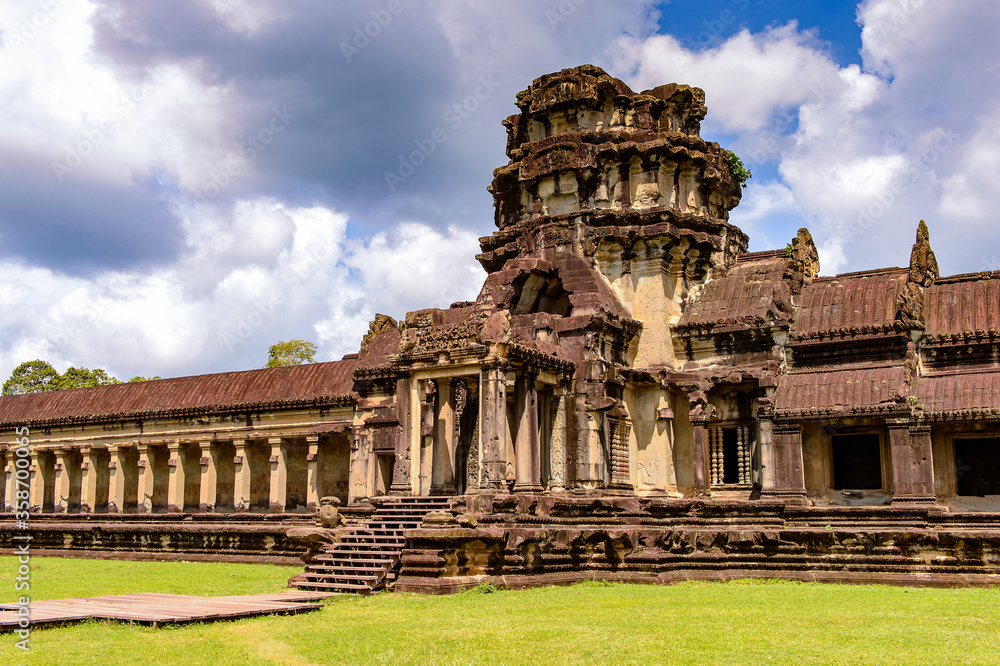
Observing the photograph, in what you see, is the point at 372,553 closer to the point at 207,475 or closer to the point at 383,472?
the point at 383,472

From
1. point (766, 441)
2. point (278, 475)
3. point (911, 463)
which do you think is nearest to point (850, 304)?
point (766, 441)

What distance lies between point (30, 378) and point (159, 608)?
4838 centimetres

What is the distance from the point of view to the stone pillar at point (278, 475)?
34281 mm

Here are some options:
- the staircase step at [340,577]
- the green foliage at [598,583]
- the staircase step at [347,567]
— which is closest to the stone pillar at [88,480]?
the staircase step at [347,567]

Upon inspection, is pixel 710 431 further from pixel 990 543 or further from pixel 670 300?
pixel 990 543

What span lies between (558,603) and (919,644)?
20.1ft

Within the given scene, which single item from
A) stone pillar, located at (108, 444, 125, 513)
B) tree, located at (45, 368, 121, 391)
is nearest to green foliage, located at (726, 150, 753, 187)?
stone pillar, located at (108, 444, 125, 513)

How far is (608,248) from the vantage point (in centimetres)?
2675

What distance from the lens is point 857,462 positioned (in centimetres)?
2505

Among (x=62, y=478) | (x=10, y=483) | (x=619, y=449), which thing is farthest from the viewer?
(x=10, y=483)

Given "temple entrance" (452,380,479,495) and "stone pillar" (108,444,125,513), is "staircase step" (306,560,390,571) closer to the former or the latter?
"temple entrance" (452,380,479,495)

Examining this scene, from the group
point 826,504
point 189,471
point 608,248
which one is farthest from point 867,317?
point 189,471

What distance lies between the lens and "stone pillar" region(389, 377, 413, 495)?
2223 cm

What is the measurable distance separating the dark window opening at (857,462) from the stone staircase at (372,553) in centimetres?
1049
